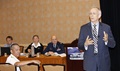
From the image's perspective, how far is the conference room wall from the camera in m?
7.65

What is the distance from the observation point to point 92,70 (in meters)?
2.90

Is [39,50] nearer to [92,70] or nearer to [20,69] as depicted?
[20,69]

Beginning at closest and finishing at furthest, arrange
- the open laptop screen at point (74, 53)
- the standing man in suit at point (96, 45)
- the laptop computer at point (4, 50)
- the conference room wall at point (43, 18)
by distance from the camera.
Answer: the standing man in suit at point (96, 45), the open laptop screen at point (74, 53), the laptop computer at point (4, 50), the conference room wall at point (43, 18)

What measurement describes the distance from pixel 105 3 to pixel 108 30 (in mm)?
4076

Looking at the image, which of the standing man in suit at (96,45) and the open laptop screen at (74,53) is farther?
the open laptop screen at (74,53)

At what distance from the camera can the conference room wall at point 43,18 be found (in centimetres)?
765

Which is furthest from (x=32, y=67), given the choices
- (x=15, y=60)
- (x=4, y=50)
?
(x=4, y=50)

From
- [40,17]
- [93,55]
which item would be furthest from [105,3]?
[93,55]

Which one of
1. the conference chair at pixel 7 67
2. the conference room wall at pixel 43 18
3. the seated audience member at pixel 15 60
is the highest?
the conference room wall at pixel 43 18

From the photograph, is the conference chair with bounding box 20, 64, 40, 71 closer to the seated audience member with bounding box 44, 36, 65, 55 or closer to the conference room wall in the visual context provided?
→ the seated audience member with bounding box 44, 36, 65, 55

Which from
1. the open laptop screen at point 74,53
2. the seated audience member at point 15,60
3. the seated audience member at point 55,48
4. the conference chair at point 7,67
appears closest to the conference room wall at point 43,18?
the seated audience member at point 55,48

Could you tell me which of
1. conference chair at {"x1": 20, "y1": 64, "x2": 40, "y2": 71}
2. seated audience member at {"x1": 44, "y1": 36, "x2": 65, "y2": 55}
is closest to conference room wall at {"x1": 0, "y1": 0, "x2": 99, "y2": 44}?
seated audience member at {"x1": 44, "y1": 36, "x2": 65, "y2": 55}

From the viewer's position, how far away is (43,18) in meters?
8.05

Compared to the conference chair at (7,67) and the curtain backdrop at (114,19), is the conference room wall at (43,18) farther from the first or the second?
the conference chair at (7,67)
